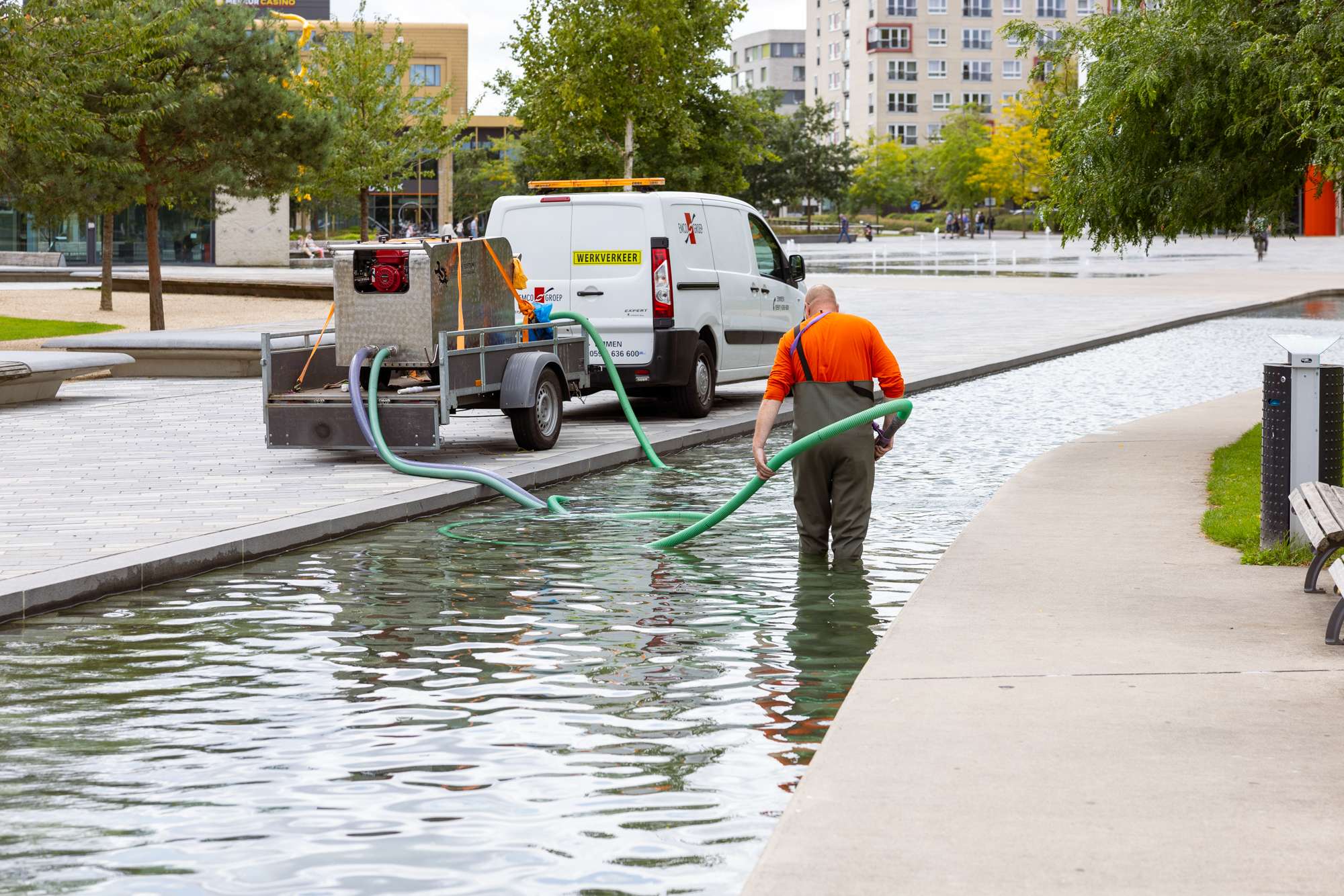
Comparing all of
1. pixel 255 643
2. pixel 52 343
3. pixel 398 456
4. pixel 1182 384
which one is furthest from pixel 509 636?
pixel 52 343

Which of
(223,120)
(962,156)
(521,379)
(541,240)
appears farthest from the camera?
(962,156)

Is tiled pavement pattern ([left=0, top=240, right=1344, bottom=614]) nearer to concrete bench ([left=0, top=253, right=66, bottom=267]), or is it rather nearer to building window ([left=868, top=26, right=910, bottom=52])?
concrete bench ([left=0, top=253, right=66, bottom=267])

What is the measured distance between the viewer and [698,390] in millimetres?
17094

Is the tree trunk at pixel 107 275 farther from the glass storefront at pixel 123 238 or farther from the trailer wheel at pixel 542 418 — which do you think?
the glass storefront at pixel 123 238

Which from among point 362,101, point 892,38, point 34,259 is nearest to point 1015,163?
point 892,38

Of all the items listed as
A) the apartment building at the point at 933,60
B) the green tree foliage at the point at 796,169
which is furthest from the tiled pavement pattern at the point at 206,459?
the apartment building at the point at 933,60

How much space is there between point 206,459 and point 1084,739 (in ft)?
30.4

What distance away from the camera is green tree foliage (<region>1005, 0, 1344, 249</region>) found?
1304 centimetres

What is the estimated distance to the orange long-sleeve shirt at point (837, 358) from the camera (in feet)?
31.5

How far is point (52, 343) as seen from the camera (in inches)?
922

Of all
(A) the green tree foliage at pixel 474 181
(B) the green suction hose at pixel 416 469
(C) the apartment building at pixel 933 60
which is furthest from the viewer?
(C) the apartment building at pixel 933 60

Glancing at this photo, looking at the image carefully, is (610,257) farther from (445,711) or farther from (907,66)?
(907,66)

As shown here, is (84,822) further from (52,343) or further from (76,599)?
(52,343)

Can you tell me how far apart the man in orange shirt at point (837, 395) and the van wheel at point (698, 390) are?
23.8 ft
